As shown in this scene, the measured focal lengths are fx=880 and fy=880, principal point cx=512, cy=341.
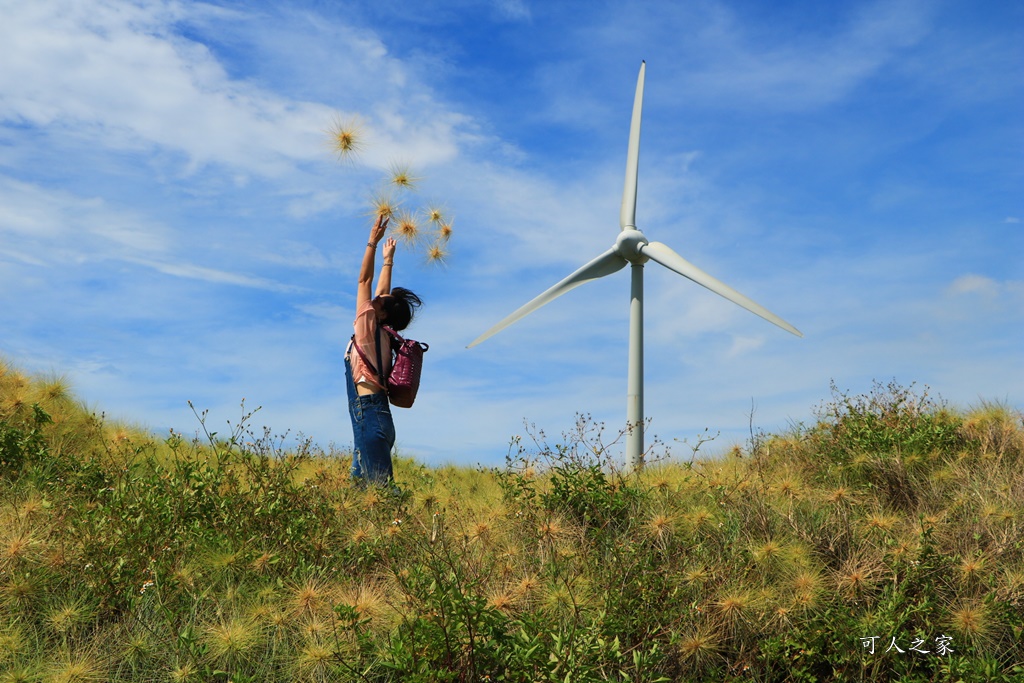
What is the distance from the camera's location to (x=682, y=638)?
6.88 meters

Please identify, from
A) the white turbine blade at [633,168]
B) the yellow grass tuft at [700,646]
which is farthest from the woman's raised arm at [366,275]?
the white turbine blade at [633,168]

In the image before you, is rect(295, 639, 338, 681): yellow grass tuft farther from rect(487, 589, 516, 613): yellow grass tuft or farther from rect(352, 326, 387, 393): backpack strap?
rect(352, 326, 387, 393): backpack strap

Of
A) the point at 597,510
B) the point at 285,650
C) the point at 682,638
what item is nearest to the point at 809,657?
the point at 682,638

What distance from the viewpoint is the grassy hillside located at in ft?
21.1

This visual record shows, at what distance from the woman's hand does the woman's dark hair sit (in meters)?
0.66

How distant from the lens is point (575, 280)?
16.6 meters

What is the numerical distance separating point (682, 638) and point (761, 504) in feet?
8.66

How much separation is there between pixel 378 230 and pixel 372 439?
2.61 m

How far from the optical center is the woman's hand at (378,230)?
10.8 meters

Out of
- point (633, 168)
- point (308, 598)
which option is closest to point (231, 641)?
point (308, 598)

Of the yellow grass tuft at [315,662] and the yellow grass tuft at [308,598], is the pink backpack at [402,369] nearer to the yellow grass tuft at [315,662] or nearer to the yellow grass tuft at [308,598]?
the yellow grass tuft at [308,598]

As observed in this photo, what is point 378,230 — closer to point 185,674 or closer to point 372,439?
point 372,439

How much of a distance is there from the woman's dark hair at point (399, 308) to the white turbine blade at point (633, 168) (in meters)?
6.95

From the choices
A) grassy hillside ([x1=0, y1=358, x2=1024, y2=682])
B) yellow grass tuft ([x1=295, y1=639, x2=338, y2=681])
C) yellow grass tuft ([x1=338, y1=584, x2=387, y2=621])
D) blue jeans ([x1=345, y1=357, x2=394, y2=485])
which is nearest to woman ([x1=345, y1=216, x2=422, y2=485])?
blue jeans ([x1=345, y1=357, x2=394, y2=485])
